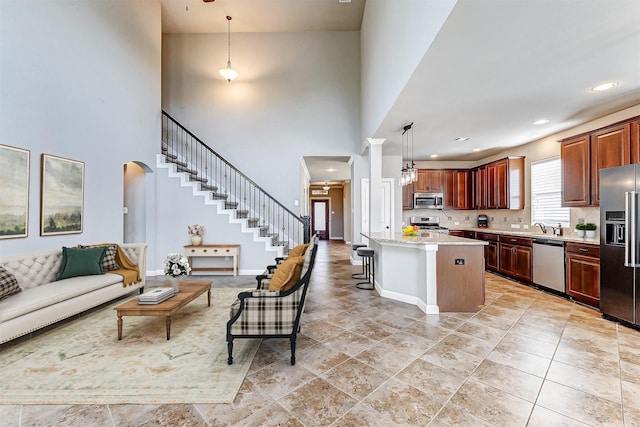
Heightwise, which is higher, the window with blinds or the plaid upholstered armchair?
the window with blinds

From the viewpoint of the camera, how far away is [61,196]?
3.74 m

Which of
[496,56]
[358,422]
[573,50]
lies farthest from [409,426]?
[573,50]

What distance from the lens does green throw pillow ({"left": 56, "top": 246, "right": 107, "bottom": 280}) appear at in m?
3.50

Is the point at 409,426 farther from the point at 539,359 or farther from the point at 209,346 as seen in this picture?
the point at 209,346

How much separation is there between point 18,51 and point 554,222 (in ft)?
27.3

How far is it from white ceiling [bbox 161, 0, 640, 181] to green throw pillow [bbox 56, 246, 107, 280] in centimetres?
447

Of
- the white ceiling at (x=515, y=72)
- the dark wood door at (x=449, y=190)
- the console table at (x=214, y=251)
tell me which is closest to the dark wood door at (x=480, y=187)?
the dark wood door at (x=449, y=190)

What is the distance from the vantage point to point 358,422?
1670mm

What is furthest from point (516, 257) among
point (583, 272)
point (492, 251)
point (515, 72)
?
point (515, 72)

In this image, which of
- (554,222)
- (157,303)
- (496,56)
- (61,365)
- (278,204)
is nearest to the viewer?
(61,365)

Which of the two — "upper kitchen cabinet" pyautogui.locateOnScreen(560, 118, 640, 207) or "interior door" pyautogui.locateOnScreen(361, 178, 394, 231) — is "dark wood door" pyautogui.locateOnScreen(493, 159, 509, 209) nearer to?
"upper kitchen cabinet" pyautogui.locateOnScreen(560, 118, 640, 207)

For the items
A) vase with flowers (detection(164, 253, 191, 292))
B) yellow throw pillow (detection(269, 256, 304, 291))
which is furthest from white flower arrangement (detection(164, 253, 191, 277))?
yellow throw pillow (detection(269, 256, 304, 291))

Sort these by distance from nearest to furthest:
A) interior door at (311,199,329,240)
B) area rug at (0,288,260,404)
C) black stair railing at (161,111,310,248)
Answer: area rug at (0,288,260,404)
black stair railing at (161,111,310,248)
interior door at (311,199,329,240)

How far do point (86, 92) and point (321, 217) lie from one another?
11.7 metres
